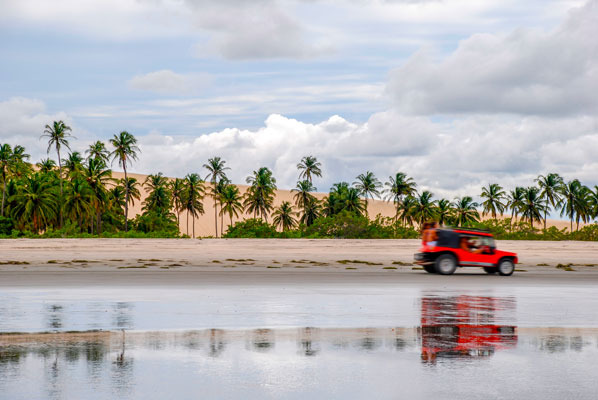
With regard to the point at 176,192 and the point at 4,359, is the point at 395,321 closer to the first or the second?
the point at 4,359

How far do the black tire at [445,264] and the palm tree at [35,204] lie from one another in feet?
206

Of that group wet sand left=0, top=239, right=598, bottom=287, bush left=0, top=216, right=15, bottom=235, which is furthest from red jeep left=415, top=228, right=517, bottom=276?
bush left=0, top=216, right=15, bottom=235

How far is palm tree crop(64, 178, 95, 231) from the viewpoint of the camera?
87250 millimetres

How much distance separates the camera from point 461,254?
31.7 m

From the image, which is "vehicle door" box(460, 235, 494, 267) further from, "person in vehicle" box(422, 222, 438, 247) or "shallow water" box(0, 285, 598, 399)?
"shallow water" box(0, 285, 598, 399)

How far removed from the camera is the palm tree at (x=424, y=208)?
11775 cm

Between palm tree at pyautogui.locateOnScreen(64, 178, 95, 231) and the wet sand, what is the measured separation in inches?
1562

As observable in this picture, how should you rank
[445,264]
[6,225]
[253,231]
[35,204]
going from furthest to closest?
[35,204], [6,225], [253,231], [445,264]

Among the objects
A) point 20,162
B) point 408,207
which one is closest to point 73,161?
point 20,162

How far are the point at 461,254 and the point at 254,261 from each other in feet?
43.6

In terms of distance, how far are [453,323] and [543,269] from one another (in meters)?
26.9

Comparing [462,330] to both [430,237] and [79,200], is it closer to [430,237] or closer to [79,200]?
[430,237]

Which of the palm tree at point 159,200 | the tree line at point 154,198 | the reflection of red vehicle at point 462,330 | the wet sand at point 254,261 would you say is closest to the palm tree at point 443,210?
the tree line at point 154,198

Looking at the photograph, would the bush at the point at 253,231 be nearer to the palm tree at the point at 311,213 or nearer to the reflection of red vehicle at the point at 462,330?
the palm tree at the point at 311,213
